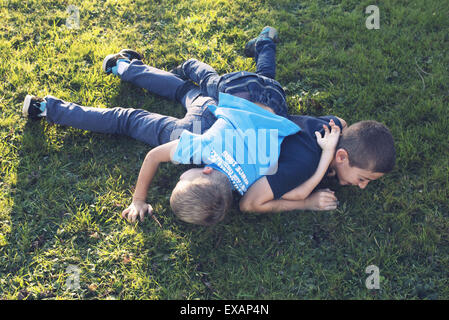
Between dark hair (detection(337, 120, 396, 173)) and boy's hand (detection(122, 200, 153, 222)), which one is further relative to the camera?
boy's hand (detection(122, 200, 153, 222))

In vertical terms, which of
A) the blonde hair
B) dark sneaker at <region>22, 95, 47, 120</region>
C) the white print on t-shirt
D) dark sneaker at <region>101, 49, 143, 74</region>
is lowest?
the blonde hair

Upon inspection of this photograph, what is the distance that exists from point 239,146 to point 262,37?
5.56ft

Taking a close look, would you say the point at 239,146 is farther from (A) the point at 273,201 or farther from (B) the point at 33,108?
(B) the point at 33,108

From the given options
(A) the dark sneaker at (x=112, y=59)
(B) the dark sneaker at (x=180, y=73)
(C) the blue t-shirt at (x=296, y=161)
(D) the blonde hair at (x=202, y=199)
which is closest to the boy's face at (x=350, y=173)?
(C) the blue t-shirt at (x=296, y=161)

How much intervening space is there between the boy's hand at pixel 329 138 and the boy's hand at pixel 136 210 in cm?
160

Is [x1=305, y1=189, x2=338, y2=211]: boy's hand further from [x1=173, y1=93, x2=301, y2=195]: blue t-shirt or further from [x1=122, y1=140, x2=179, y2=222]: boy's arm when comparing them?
[x1=122, y1=140, x2=179, y2=222]: boy's arm

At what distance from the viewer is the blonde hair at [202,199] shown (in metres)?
2.76

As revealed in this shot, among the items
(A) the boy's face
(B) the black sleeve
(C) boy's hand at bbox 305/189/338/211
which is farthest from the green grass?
(B) the black sleeve

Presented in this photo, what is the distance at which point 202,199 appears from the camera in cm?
275

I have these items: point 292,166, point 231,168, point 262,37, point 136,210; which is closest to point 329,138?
point 292,166

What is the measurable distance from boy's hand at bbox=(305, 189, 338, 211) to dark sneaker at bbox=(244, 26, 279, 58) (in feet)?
6.30

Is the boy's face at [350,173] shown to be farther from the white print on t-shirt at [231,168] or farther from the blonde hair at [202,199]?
the blonde hair at [202,199]

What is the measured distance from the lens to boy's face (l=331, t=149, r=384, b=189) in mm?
3221

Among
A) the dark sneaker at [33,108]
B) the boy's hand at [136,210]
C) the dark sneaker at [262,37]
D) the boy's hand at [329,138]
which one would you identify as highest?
the dark sneaker at [262,37]
